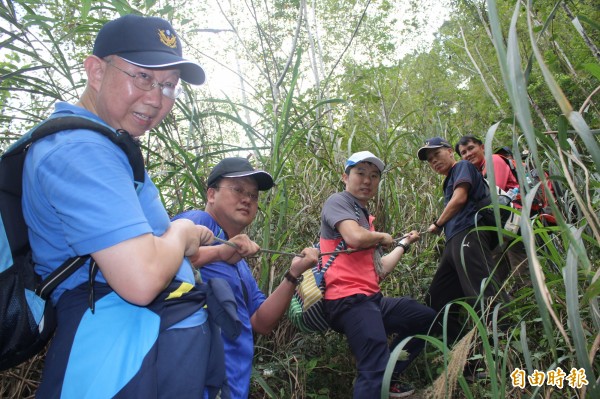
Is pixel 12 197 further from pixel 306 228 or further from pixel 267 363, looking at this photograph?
pixel 306 228

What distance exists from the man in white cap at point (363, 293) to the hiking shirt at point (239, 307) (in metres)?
0.65

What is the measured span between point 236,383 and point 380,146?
2792mm

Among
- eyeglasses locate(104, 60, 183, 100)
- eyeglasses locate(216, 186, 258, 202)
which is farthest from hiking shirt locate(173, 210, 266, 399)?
eyeglasses locate(104, 60, 183, 100)

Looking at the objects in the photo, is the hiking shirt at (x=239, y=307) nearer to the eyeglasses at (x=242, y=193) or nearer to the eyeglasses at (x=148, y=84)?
the eyeglasses at (x=242, y=193)

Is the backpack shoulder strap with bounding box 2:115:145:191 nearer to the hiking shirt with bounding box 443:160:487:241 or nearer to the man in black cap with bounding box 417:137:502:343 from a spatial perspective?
the man in black cap with bounding box 417:137:502:343

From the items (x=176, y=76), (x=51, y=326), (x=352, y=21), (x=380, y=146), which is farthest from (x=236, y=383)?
(x=352, y=21)

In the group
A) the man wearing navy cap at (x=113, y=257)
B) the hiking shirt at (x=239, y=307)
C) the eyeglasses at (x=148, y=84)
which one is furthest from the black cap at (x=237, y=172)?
the man wearing navy cap at (x=113, y=257)

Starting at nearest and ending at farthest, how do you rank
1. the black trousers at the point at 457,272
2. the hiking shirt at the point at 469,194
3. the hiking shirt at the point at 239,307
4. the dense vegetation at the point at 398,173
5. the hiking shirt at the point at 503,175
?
the dense vegetation at the point at 398,173 < the hiking shirt at the point at 239,307 < the black trousers at the point at 457,272 < the hiking shirt at the point at 469,194 < the hiking shirt at the point at 503,175

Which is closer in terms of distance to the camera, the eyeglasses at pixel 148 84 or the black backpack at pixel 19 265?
the black backpack at pixel 19 265

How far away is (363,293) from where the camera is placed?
264 cm

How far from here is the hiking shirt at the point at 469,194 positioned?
3309 mm

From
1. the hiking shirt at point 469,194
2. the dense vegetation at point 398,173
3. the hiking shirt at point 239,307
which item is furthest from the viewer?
the hiking shirt at point 469,194

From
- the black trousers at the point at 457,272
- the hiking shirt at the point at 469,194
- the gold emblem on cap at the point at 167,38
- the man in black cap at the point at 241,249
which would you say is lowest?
the black trousers at the point at 457,272

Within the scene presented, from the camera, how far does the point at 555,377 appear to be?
1436 mm
